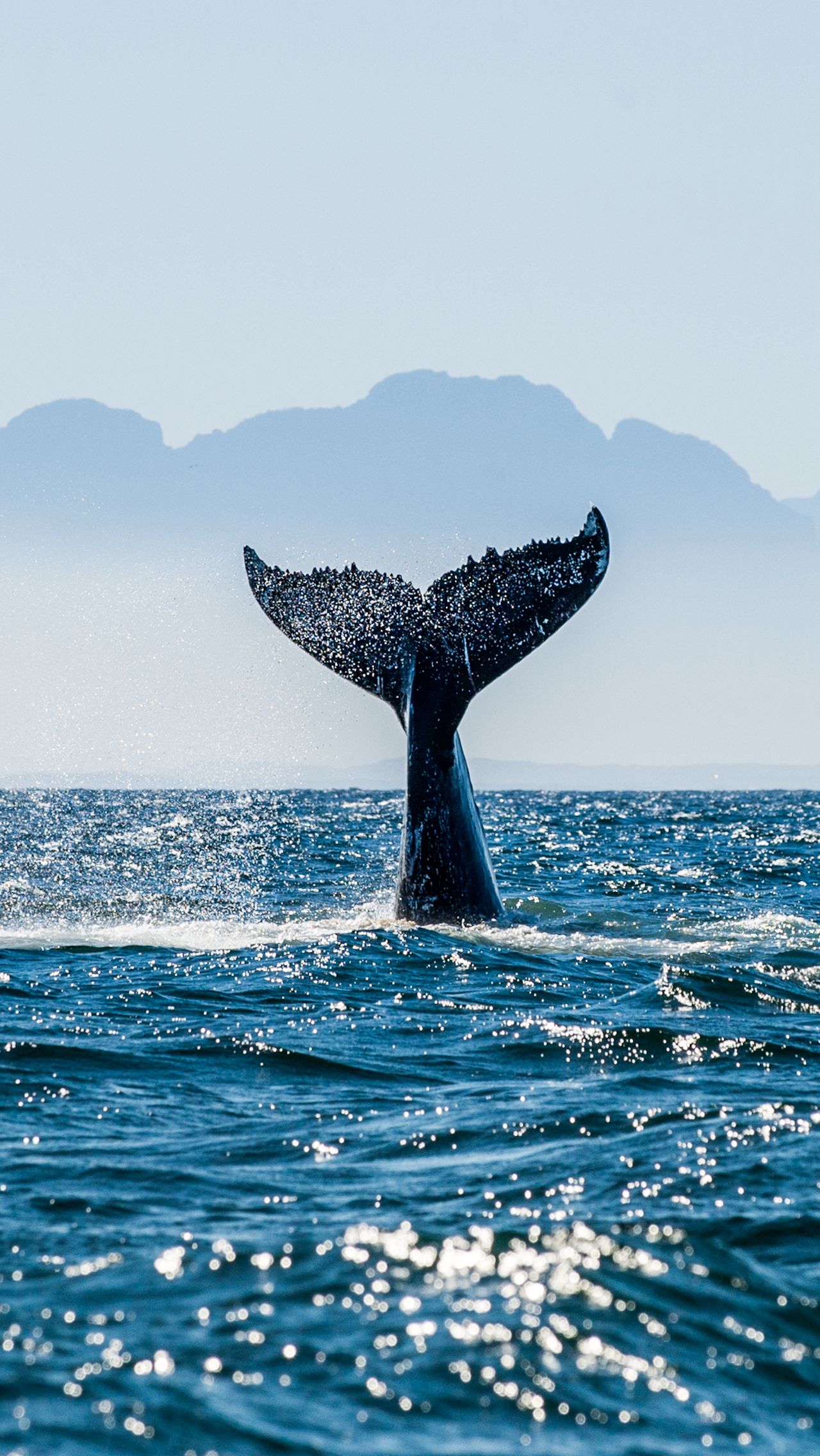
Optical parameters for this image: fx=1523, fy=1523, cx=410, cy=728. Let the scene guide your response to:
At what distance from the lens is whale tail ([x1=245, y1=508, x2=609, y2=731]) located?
11891mm

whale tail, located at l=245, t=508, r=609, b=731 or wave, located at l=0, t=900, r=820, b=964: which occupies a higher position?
whale tail, located at l=245, t=508, r=609, b=731

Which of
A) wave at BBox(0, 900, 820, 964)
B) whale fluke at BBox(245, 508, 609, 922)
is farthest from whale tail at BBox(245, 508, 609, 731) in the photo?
wave at BBox(0, 900, 820, 964)

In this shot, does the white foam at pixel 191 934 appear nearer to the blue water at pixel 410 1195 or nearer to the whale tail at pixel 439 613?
the blue water at pixel 410 1195

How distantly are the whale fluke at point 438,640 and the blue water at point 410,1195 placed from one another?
65cm

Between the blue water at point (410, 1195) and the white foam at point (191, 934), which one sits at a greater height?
the white foam at point (191, 934)

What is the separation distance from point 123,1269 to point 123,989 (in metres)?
5.66

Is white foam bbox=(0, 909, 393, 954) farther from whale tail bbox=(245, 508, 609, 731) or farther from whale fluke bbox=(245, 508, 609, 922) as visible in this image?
whale tail bbox=(245, 508, 609, 731)

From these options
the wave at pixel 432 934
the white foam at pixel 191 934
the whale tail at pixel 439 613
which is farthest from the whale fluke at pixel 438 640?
the white foam at pixel 191 934

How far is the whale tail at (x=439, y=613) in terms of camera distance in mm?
11891

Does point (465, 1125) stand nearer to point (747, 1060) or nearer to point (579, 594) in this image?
point (747, 1060)

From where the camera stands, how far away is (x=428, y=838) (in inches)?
495

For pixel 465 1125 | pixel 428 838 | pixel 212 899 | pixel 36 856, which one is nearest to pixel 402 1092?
pixel 465 1125

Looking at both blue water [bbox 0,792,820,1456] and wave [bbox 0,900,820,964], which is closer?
blue water [bbox 0,792,820,1456]

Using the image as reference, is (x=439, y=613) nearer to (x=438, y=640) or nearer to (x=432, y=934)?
(x=438, y=640)
